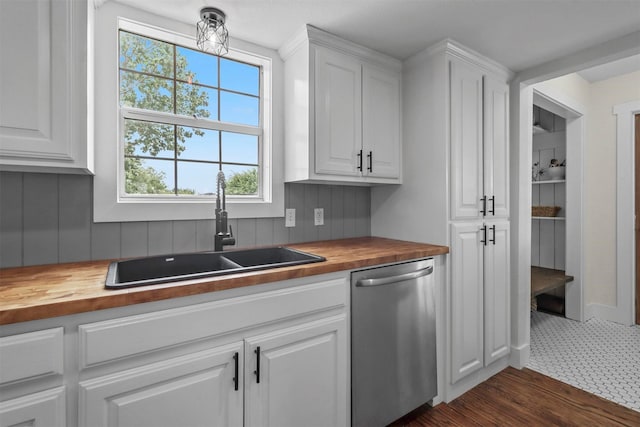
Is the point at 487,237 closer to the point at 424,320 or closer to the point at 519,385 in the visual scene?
the point at 424,320

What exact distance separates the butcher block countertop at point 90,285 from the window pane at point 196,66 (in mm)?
1163

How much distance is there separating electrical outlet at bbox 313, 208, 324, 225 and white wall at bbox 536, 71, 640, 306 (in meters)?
2.76

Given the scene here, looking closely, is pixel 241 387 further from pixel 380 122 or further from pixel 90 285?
pixel 380 122

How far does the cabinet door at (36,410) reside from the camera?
856mm

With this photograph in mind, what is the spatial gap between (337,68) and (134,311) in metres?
1.67

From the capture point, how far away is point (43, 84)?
1.11 m

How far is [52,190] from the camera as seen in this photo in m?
1.44

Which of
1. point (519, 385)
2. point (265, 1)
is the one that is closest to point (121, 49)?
point (265, 1)

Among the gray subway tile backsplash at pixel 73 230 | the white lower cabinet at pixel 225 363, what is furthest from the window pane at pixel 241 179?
the white lower cabinet at pixel 225 363

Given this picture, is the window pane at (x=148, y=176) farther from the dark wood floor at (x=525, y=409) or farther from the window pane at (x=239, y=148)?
the dark wood floor at (x=525, y=409)

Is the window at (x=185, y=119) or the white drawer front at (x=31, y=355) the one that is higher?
the window at (x=185, y=119)

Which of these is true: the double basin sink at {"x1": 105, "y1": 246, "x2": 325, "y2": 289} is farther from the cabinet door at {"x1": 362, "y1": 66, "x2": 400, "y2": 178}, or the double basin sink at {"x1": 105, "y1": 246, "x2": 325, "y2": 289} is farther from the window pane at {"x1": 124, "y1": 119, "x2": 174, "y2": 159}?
the cabinet door at {"x1": 362, "y1": 66, "x2": 400, "y2": 178}

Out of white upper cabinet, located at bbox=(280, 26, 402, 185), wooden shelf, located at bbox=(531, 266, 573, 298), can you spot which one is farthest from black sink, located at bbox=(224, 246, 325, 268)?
wooden shelf, located at bbox=(531, 266, 573, 298)

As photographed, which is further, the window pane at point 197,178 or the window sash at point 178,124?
the window pane at point 197,178
